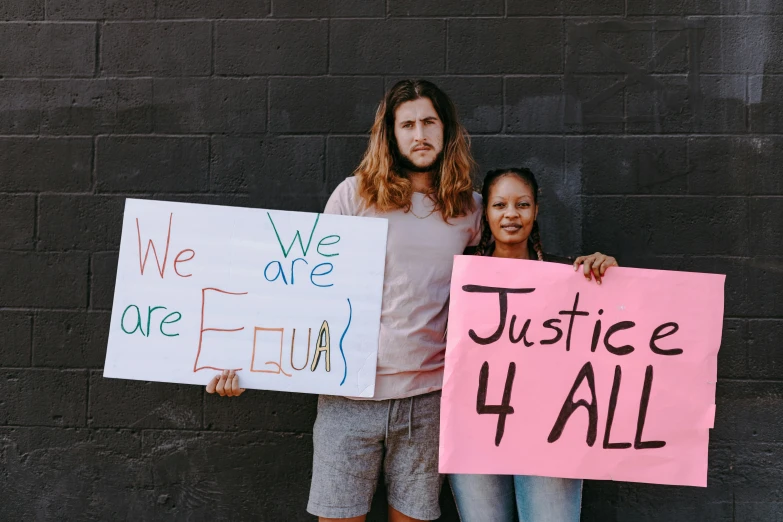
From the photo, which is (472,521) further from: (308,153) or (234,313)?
(308,153)

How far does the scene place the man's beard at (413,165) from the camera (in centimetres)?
220

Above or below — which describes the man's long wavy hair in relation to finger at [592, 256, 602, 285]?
above

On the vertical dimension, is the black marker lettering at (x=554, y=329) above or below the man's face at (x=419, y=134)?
below

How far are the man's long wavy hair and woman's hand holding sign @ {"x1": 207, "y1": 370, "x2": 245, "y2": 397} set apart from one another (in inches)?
28.7

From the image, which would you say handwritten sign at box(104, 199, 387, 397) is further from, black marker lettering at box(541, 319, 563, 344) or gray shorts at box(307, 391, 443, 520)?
black marker lettering at box(541, 319, 563, 344)

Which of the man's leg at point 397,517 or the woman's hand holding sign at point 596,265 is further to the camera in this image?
the man's leg at point 397,517

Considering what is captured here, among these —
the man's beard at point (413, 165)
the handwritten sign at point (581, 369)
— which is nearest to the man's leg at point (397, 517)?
the handwritten sign at point (581, 369)

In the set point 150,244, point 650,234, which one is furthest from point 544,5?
point 150,244

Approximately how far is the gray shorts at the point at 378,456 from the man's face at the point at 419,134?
2.53ft

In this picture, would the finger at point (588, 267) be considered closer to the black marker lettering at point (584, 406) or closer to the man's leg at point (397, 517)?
the black marker lettering at point (584, 406)

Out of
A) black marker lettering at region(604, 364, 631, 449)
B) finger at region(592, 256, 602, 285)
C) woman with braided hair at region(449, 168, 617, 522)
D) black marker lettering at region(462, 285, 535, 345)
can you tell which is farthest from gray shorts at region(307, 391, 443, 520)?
finger at region(592, 256, 602, 285)

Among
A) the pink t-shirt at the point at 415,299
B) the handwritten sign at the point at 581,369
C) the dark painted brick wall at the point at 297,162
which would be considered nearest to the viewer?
the handwritten sign at the point at 581,369

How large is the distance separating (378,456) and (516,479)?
446 millimetres

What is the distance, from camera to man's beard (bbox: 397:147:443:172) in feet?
7.20
